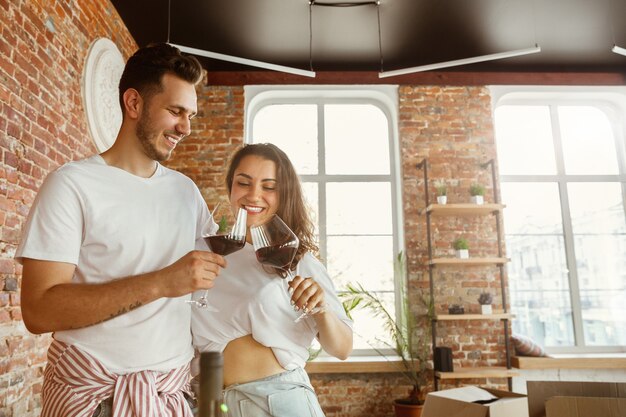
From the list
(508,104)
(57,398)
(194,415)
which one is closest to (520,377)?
(508,104)

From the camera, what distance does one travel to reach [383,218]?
5.02 meters

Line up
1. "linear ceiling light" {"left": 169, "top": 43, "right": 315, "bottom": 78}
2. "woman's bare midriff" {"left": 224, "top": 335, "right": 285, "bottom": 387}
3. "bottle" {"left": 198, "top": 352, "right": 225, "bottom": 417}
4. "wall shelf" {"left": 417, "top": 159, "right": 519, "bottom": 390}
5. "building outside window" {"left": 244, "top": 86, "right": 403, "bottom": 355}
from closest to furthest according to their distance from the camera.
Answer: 1. "bottle" {"left": 198, "top": 352, "right": 225, "bottom": 417}
2. "woman's bare midriff" {"left": 224, "top": 335, "right": 285, "bottom": 387}
3. "linear ceiling light" {"left": 169, "top": 43, "right": 315, "bottom": 78}
4. "wall shelf" {"left": 417, "top": 159, "right": 519, "bottom": 390}
5. "building outside window" {"left": 244, "top": 86, "right": 403, "bottom": 355}

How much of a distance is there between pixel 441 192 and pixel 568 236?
1639 mm

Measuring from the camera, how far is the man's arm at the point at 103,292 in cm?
109

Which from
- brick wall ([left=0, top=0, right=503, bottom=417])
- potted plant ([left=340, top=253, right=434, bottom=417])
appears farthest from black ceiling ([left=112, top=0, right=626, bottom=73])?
potted plant ([left=340, top=253, right=434, bottom=417])

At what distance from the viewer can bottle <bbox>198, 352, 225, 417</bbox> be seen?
1.48ft

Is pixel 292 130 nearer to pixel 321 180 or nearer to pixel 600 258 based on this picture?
pixel 321 180

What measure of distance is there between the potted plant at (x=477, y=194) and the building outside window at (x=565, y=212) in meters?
0.74

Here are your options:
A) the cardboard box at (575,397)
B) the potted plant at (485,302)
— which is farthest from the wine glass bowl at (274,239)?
the potted plant at (485,302)

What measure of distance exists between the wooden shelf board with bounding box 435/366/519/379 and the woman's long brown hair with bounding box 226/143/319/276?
2890 mm

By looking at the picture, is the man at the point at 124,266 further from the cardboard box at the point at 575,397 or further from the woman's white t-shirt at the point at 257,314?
the cardboard box at the point at 575,397

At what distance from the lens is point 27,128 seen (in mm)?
2611

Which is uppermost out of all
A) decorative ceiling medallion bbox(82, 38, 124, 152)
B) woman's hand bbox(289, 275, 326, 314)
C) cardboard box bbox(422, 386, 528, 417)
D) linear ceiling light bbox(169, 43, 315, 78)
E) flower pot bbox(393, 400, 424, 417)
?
linear ceiling light bbox(169, 43, 315, 78)

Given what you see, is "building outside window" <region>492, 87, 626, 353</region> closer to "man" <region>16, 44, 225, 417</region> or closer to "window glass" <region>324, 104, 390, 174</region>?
"window glass" <region>324, 104, 390, 174</region>
